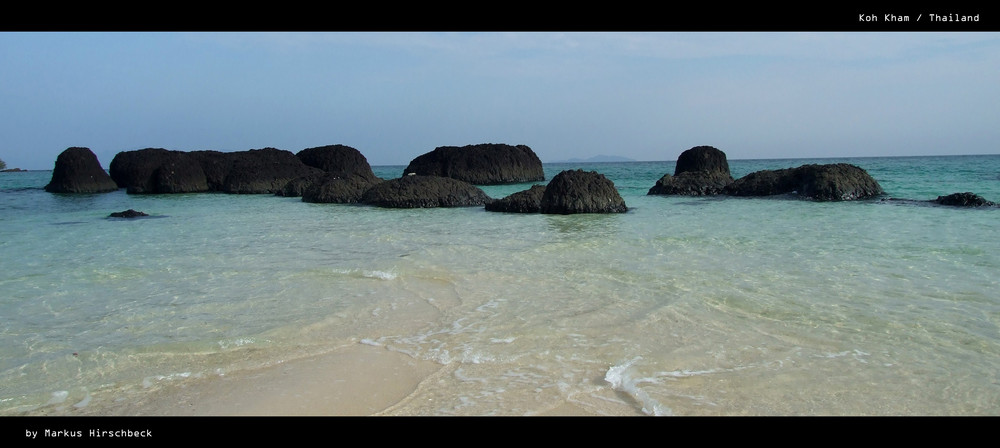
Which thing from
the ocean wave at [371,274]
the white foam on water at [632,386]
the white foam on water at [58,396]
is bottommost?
the white foam on water at [632,386]

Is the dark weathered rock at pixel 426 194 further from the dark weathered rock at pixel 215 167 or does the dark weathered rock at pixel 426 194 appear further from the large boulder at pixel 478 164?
the large boulder at pixel 478 164

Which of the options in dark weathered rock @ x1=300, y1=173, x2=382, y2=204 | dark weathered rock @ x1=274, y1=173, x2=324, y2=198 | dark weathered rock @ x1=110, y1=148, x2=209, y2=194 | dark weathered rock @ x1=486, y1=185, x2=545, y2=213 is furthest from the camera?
dark weathered rock @ x1=110, y1=148, x2=209, y2=194

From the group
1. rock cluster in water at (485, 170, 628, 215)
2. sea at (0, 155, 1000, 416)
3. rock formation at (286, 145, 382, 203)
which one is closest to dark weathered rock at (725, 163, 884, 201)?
rock cluster in water at (485, 170, 628, 215)

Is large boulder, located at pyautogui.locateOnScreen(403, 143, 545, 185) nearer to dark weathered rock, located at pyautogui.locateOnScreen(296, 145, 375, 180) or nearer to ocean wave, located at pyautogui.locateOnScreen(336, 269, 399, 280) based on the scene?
dark weathered rock, located at pyautogui.locateOnScreen(296, 145, 375, 180)

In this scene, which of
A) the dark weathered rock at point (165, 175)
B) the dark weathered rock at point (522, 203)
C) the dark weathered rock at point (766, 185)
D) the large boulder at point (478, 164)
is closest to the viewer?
the dark weathered rock at point (522, 203)

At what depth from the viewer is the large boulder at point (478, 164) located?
28.4 meters

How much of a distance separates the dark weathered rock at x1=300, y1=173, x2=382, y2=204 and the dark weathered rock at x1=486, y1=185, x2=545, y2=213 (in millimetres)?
5056

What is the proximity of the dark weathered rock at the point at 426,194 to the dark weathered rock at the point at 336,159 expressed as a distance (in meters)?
10.9

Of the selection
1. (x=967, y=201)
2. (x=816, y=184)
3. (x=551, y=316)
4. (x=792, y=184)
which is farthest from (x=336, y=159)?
(x=551, y=316)

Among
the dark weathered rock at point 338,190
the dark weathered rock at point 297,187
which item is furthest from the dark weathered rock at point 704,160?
the dark weathered rock at point 297,187

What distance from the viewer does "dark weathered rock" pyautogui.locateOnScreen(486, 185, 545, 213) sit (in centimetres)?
1287

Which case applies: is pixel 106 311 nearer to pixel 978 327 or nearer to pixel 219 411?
pixel 219 411
